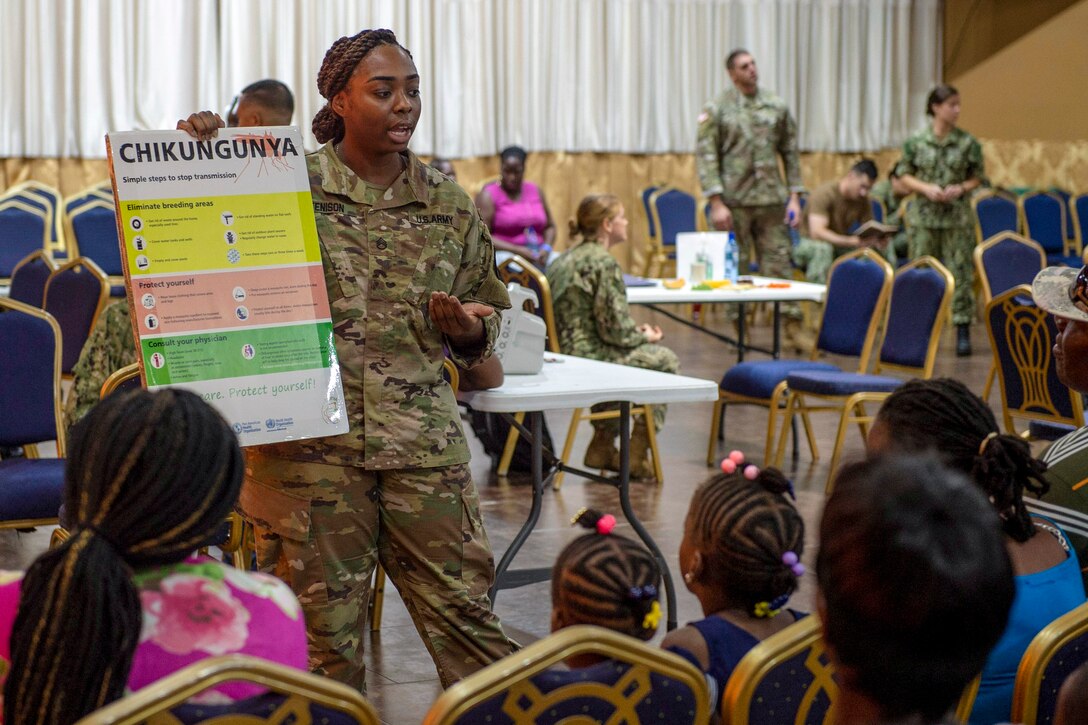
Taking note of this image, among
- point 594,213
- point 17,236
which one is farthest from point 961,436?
point 17,236

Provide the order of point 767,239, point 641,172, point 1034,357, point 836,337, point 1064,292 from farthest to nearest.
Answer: point 641,172 → point 767,239 → point 836,337 → point 1034,357 → point 1064,292

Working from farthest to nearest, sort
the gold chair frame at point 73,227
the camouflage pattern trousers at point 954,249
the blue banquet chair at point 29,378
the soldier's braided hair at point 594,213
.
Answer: the camouflage pattern trousers at point 954,249 < the gold chair frame at point 73,227 < the soldier's braided hair at point 594,213 < the blue banquet chair at point 29,378

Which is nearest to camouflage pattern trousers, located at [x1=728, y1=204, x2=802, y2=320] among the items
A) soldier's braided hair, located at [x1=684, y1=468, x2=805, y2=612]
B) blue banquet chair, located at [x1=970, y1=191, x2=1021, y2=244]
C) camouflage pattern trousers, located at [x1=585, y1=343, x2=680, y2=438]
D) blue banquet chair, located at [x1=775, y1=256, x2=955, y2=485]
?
blue banquet chair, located at [x1=970, y1=191, x2=1021, y2=244]

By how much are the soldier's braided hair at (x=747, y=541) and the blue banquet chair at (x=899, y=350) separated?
11.8 feet

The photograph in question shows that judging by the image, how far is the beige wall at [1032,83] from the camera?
490 inches

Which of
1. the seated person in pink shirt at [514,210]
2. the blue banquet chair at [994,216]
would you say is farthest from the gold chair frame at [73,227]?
the blue banquet chair at [994,216]

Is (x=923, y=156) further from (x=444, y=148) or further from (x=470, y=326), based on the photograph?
(x=470, y=326)

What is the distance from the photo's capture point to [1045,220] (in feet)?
37.2

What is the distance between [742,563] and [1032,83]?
39.8 feet

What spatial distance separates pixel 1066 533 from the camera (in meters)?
2.37

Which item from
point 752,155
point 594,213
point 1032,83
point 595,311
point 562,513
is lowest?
point 562,513

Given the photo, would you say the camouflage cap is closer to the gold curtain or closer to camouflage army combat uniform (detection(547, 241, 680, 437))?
camouflage army combat uniform (detection(547, 241, 680, 437))

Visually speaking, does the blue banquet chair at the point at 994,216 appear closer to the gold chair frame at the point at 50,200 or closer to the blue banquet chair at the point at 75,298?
the gold chair frame at the point at 50,200

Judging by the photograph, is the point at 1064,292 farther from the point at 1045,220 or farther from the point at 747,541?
the point at 1045,220
